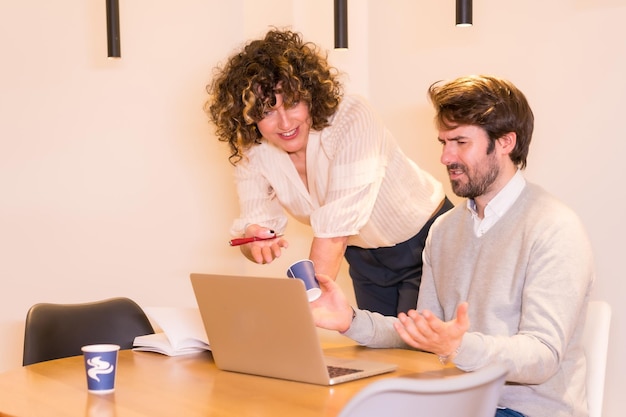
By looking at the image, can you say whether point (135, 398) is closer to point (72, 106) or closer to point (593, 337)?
point (593, 337)

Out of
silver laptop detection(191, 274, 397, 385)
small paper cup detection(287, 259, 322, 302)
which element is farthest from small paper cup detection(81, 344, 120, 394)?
small paper cup detection(287, 259, 322, 302)

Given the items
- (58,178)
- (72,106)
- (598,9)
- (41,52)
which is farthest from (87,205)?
(598,9)

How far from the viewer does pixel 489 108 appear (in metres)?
2.17

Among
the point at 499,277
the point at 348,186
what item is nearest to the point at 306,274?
the point at 499,277

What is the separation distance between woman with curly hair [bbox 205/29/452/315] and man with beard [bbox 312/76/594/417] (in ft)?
0.94

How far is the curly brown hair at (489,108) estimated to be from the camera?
7.12 feet

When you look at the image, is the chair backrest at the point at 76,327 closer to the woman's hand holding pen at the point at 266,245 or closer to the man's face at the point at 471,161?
the woman's hand holding pen at the point at 266,245

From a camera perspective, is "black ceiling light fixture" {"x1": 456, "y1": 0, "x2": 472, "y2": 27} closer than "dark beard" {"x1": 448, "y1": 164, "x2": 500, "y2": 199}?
No

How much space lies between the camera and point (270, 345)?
6.12ft

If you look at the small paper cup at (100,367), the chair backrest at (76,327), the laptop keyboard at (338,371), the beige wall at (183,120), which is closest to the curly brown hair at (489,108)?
the laptop keyboard at (338,371)

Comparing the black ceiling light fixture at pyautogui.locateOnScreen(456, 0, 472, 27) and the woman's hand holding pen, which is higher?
the black ceiling light fixture at pyautogui.locateOnScreen(456, 0, 472, 27)

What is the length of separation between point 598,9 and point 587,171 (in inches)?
21.5

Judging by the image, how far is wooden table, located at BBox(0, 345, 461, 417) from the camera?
165cm

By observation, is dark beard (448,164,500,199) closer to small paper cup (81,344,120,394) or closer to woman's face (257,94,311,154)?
woman's face (257,94,311,154)
